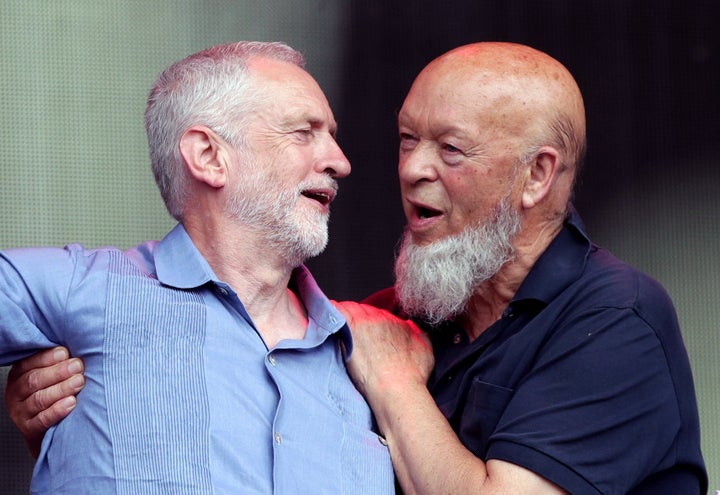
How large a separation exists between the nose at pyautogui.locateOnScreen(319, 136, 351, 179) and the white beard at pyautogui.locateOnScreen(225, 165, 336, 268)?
11cm

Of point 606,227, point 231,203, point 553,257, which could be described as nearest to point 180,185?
point 231,203

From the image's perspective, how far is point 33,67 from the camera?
11.8ft

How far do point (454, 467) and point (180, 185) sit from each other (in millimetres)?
898

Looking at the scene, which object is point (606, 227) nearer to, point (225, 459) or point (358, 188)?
point (358, 188)

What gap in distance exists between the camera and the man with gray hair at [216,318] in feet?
8.43

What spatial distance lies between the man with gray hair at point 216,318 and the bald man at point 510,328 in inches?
4.4

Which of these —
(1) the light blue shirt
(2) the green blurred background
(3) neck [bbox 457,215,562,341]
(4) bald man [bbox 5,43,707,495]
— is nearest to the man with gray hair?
(1) the light blue shirt

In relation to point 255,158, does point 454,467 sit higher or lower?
A: lower

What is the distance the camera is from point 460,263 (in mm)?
3059

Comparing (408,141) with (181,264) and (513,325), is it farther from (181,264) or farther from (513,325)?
(181,264)

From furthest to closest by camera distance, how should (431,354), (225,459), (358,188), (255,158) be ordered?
(358,188) → (431,354) → (255,158) → (225,459)

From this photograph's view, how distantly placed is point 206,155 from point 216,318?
40cm

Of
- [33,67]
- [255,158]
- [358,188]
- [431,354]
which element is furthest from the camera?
[358,188]

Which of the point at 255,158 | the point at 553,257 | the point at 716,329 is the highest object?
the point at 255,158
